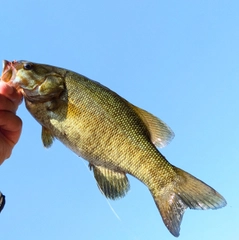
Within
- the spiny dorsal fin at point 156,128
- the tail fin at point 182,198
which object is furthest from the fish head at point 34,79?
the tail fin at point 182,198

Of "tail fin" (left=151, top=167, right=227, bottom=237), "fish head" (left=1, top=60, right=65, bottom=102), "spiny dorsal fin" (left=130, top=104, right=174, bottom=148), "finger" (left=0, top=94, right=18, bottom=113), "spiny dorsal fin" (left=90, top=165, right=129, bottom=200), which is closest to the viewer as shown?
"finger" (left=0, top=94, right=18, bottom=113)

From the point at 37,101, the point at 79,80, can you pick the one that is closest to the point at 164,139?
the point at 79,80

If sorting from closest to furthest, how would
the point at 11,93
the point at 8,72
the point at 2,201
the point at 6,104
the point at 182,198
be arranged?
the point at 6,104 → the point at 11,93 → the point at 182,198 → the point at 8,72 → the point at 2,201

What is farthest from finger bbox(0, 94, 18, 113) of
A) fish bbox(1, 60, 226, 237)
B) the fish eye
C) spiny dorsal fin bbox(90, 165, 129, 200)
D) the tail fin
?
the tail fin

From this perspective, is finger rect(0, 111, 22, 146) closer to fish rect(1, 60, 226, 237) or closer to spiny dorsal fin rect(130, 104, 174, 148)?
fish rect(1, 60, 226, 237)

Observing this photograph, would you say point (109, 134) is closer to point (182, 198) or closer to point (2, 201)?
point (182, 198)

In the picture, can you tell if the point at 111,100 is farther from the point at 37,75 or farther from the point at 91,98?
the point at 37,75

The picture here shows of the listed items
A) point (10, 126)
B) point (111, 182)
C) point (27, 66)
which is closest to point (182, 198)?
point (111, 182)
